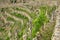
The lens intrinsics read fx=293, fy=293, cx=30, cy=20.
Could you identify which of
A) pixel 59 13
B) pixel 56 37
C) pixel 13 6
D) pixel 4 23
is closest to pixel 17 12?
pixel 4 23

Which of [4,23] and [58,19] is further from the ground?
[58,19]

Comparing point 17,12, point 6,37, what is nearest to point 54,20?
point 6,37

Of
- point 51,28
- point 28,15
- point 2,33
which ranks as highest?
point 51,28

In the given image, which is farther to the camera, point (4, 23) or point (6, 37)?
point (4, 23)

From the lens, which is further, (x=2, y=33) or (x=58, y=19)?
(x=2, y=33)

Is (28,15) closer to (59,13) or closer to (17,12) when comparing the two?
(17,12)

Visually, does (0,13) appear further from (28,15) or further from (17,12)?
(28,15)

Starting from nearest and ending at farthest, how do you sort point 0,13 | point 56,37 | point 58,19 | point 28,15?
point 56,37 → point 58,19 → point 28,15 → point 0,13

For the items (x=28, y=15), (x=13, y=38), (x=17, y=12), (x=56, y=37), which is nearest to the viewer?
(x=56, y=37)

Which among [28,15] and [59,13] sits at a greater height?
[59,13]
